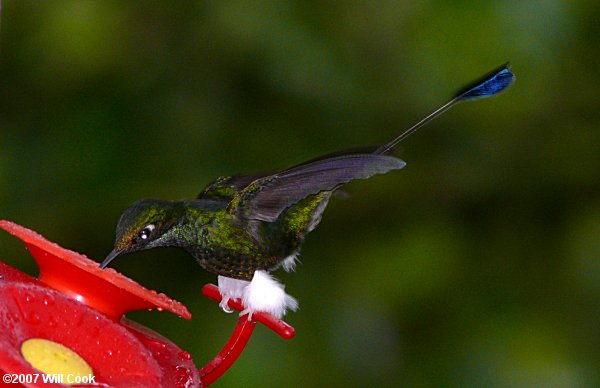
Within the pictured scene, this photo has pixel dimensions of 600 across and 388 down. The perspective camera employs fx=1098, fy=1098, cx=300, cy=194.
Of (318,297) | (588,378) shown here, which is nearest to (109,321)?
(318,297)

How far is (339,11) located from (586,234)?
3.55 ft

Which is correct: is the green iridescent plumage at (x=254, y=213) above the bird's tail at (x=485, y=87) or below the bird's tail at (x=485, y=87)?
below

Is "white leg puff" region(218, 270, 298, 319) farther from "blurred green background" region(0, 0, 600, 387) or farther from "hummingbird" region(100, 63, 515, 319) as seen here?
"blurred green background" region(0, 0, 600, 387)

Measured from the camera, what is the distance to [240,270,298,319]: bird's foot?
2.30 metres

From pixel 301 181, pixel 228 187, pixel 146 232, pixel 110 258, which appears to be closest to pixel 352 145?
pixel 228 187

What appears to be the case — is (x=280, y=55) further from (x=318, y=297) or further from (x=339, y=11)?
(x=318, y=297)

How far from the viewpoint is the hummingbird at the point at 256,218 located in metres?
2.02

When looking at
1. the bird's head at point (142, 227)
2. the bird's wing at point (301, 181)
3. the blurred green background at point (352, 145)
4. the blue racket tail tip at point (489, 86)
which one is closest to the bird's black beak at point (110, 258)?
the bird's head at point (142, 227)

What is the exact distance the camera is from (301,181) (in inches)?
84.2

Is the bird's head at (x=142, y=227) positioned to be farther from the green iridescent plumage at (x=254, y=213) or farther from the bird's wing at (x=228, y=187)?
the bird's wing at (x=228, y=187)

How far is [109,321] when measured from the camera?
185 cm

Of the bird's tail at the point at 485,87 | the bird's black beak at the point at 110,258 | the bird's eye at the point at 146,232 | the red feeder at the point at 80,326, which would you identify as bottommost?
the red feeder at the point at 80,326

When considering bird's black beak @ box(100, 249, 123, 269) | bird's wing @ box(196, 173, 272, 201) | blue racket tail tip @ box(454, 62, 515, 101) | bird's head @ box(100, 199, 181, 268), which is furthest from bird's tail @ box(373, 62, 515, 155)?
bird's black beak @ box(100, 249, 123, 269)

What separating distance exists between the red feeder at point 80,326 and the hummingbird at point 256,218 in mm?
96
